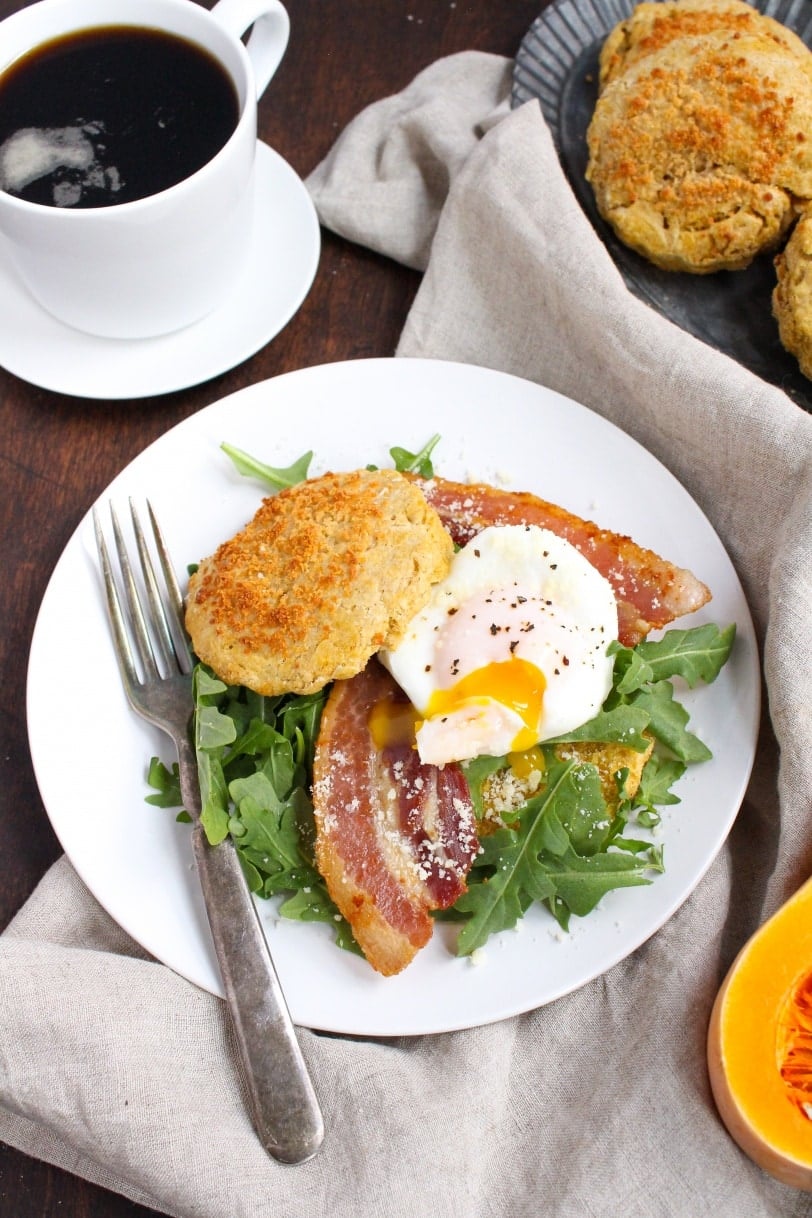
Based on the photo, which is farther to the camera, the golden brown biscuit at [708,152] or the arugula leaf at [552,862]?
the golden brown biscuit at [708,152]

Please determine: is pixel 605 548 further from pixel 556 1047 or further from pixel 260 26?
pixel 260 26

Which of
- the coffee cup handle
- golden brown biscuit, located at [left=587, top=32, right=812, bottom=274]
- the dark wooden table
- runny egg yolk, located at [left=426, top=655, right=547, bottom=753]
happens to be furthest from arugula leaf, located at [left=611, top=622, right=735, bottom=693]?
the coffee cup handle

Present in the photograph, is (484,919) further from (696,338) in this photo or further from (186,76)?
(186,76)

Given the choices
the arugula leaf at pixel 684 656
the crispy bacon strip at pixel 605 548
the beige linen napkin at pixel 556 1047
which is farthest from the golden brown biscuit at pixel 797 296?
the arugula leaf at pixel 684 656

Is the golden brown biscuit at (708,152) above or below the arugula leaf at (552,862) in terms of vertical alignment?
above

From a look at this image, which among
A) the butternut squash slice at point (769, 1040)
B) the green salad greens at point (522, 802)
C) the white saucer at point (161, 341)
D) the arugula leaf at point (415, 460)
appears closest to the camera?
the butternut squash slice at point (769, 1040)

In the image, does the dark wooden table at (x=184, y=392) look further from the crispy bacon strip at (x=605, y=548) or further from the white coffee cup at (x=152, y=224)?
the crispy bacon strip at (x=605, y=548)

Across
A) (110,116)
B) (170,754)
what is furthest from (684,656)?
(110,116)

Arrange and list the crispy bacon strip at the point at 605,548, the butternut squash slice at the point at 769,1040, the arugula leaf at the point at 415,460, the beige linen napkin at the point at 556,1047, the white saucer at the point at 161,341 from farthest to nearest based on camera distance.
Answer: the white saucer at the point at 161,341, the arugula leaf at the point at 415,460, the crispy bacon strip at the point at 605,548, the beige linen napkin at the point at 556,1047, the butternut squash slice at the point at 769,1040
